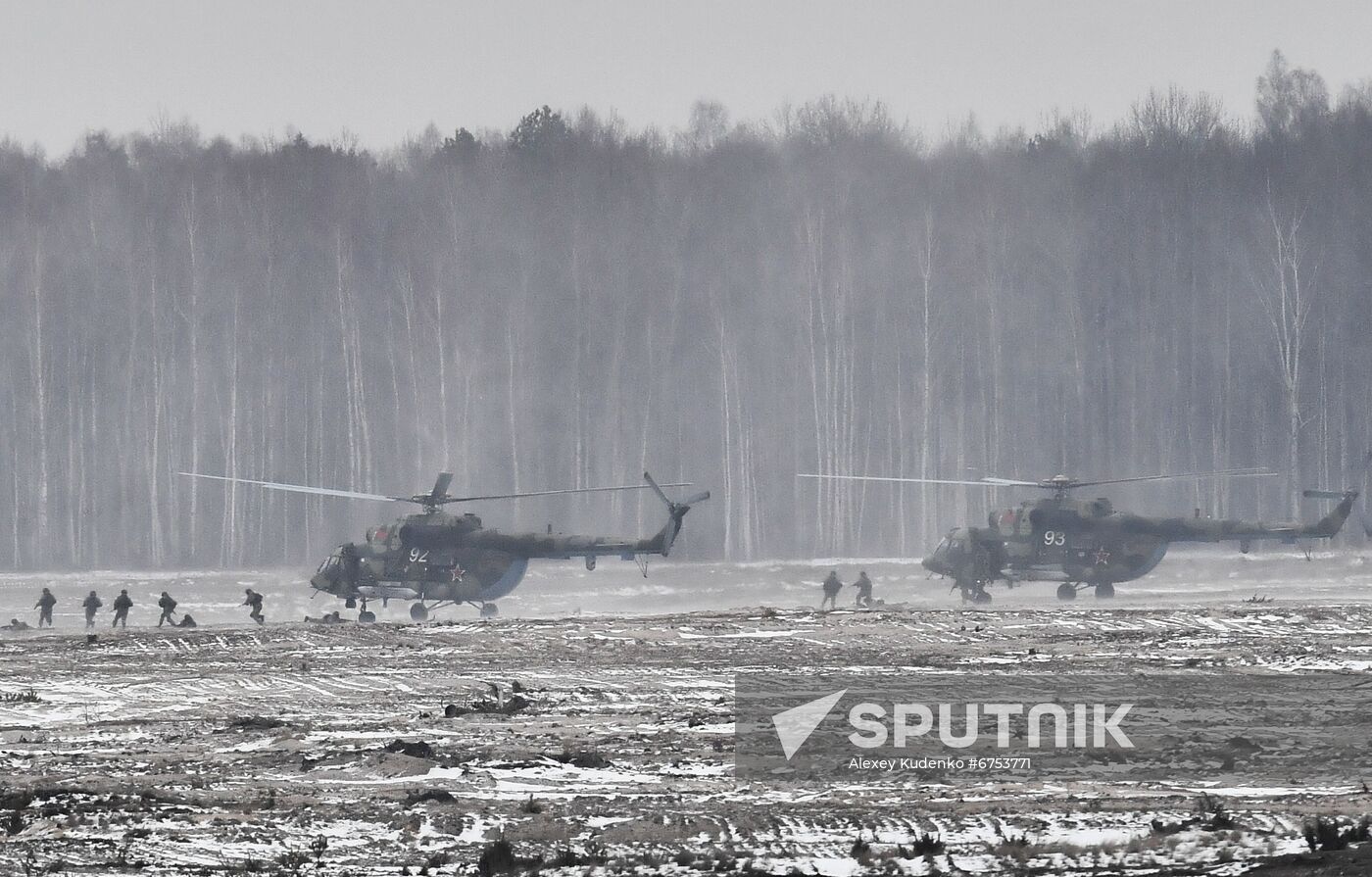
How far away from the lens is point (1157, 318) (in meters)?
55.1

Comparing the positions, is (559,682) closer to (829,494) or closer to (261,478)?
(829,494)

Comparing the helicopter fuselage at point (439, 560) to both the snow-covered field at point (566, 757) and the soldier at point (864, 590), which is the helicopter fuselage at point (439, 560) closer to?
the snow-covered field at point (566, 757)

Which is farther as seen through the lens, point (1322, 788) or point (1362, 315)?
point (1362, 315)

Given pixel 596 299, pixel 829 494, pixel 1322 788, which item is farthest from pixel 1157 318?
A: pixel 1322 788

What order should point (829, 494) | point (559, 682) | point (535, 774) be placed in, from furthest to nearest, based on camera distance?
point (829, 494), point (559, 682), point (535, 774)

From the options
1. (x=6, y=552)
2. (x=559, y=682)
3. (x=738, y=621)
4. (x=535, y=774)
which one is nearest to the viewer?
(x=535, y=774)

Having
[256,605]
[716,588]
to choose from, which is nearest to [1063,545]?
[716,588]

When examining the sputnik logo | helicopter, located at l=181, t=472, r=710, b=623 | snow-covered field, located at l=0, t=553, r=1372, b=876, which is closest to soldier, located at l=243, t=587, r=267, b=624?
helicopter, located at l=181, t=472, r=710, b=623

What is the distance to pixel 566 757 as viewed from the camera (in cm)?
1248

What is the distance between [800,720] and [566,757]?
274 centimetres

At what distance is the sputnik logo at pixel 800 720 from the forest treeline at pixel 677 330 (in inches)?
1451

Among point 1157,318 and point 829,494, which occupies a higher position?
point 1157,318

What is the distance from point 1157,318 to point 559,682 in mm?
41520

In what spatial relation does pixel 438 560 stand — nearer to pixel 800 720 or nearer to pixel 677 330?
pixel 800 720
